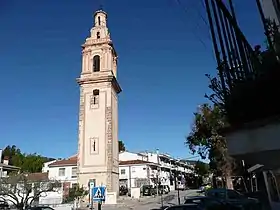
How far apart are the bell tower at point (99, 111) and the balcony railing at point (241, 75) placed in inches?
1639

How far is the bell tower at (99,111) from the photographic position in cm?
4684

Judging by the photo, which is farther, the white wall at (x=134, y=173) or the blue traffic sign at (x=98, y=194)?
the white wall at (x=134, y=173)

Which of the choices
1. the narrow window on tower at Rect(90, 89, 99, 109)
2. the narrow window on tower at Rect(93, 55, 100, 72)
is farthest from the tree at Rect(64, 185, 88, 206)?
the narrow window on tower at Rect(93, 55, 100, 72)

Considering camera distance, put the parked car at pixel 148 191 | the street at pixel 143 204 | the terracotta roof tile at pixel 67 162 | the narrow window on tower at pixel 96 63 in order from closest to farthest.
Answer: the street at pixel 143 204
the narrow window on tower at pixel 96 63
the parked car at pixel 148 191
the terracotta roof tile at pixel 67 162

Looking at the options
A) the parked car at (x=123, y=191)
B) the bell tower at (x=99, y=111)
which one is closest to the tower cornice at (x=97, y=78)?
the bell tower at (x=99, y=111)

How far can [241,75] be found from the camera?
4.63 m

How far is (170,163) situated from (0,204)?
206 feet

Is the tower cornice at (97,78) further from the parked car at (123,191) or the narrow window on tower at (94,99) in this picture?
the parked car at (123,191)

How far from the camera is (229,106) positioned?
4.04 meters

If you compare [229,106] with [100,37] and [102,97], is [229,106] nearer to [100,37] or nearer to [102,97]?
[102,97]

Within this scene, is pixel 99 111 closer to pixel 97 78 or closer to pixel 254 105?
pixel 97 78

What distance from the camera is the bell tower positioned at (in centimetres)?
4684

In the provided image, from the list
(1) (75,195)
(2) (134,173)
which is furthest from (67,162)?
(1) (75,195)

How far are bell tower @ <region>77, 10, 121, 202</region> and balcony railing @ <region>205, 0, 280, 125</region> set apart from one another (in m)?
41.6
